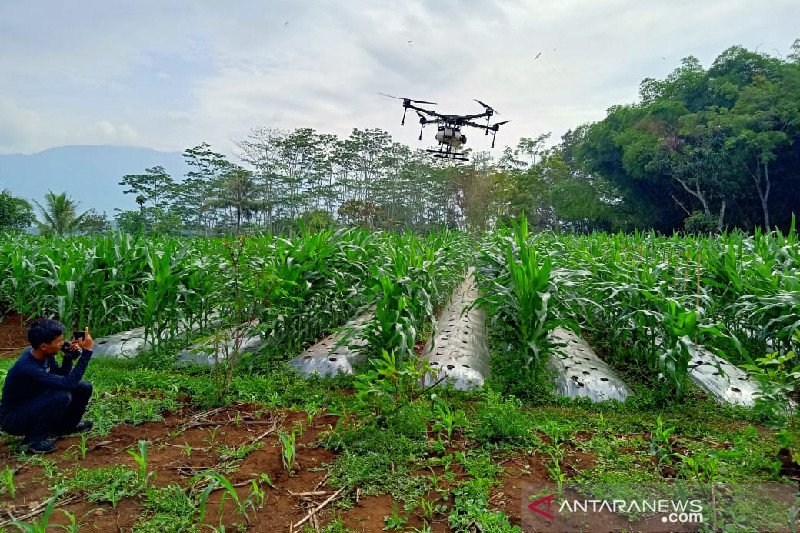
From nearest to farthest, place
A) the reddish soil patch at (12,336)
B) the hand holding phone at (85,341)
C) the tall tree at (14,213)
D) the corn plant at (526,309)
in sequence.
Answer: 1. the hand holding phone at (85,341)
2. the corn plant at (526,309)
3. the reddish soil patch at (12,336)
4. the tall tree at (14,213)

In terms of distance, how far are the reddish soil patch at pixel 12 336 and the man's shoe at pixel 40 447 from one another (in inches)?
135

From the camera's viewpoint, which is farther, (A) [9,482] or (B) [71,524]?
(A) [9,482]

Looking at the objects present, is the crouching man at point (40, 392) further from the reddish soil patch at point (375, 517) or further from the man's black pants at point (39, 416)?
the reddish soil patch at point (375, 517)

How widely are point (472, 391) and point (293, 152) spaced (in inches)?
1893

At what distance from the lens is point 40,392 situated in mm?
2691

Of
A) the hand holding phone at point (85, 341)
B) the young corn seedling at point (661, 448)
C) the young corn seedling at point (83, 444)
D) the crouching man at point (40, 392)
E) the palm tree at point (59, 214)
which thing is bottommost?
the young corn seedling at point (83, 444)

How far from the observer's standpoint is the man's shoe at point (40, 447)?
2.60 meters

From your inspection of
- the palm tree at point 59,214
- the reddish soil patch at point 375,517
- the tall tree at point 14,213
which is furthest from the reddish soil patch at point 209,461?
the palm tree at point 59,214

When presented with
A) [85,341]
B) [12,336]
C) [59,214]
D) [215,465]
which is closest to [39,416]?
[85,341]

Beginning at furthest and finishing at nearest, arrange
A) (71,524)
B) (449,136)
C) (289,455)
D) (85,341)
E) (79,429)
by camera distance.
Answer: (449,136)
(79,429)
(85,341)
(289,455)
(71,524)

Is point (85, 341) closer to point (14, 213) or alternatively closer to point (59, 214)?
point (14, 213)

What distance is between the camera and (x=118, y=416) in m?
3.09

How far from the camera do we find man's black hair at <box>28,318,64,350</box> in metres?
2.64

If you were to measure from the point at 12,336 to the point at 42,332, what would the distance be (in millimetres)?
4456
